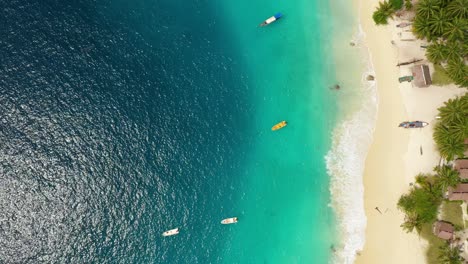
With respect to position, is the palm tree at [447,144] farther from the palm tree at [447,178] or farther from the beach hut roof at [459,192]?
the beach hut roof at [459,192]

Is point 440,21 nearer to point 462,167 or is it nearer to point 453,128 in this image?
point 453,128

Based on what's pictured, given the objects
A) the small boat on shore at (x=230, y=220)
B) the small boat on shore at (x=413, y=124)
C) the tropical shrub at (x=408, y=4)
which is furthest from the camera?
the small boat on shore at (x=230, y=220)

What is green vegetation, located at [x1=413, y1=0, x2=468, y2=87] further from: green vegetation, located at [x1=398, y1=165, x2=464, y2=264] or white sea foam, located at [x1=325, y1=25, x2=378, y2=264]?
green vegetation, located at [x1=398, y1=165, x2=464, y2=264]

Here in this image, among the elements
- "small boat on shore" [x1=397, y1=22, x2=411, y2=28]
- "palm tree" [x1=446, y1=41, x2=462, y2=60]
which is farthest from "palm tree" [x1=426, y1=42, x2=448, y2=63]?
"small boat on shore" [x1=397, y1=22, x2=411, y2=28]

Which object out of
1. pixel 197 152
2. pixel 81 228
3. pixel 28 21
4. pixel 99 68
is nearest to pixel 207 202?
pixel 197 152

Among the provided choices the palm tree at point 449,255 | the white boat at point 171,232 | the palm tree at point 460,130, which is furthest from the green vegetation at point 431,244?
the white boat at point 171,232

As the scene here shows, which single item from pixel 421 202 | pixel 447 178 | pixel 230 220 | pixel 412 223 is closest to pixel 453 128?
pixel 447 178
